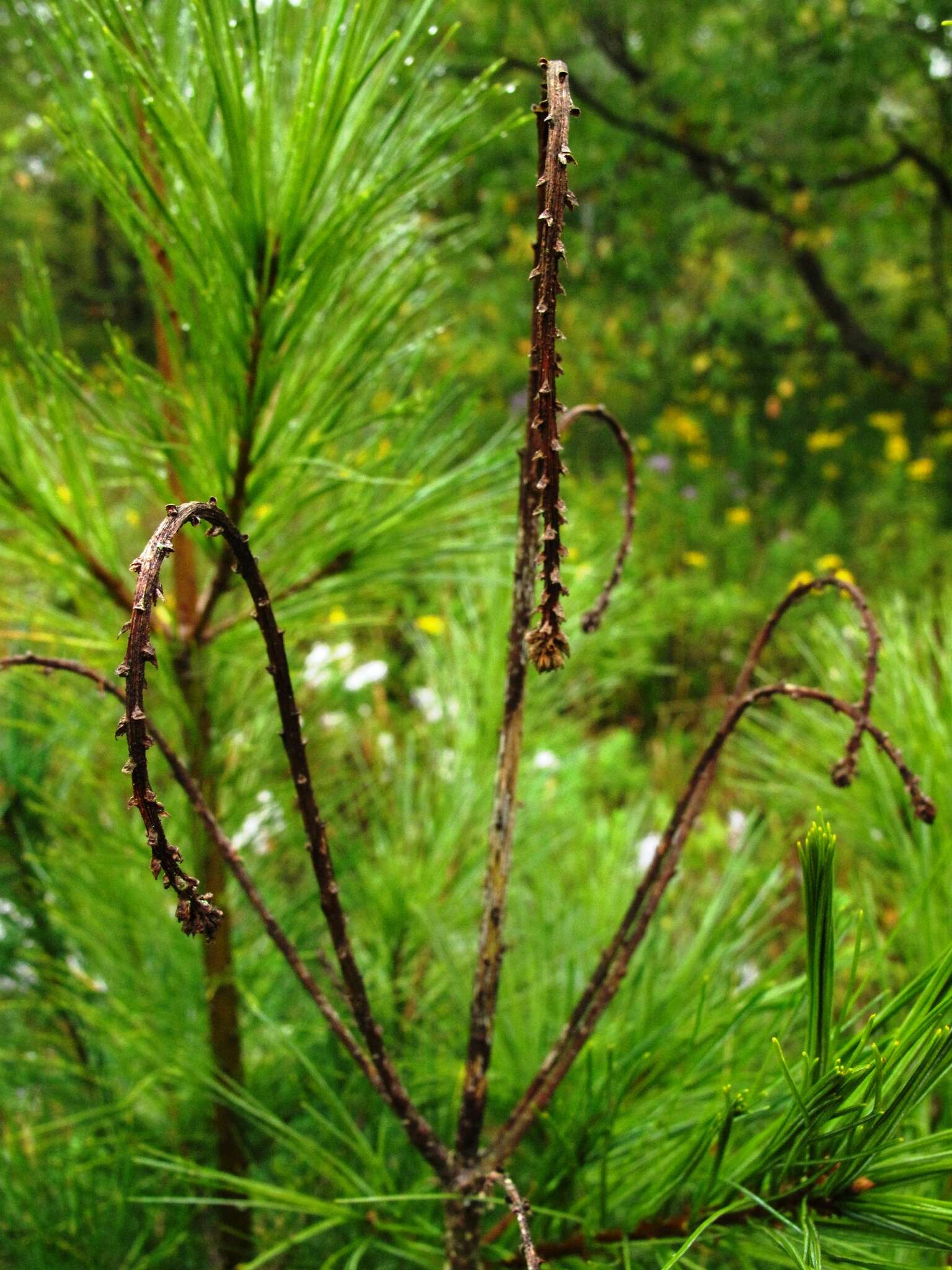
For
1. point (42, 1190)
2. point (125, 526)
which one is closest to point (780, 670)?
point (125, 526)

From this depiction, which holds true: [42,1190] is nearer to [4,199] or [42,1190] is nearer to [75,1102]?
[75,1102]

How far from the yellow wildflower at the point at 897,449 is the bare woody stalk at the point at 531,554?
11.7 feet

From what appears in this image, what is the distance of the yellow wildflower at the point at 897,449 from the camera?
11.7ft

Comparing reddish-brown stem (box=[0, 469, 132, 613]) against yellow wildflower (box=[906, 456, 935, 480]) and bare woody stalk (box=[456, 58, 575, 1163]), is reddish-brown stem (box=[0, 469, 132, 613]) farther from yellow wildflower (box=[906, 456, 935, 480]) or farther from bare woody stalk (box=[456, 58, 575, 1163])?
yellow wildflower (box=[906, 456, 935, 480])

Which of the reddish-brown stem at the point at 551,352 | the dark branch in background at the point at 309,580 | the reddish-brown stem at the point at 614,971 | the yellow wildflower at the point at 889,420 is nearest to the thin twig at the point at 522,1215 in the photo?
the reddish-brown stem at the point at 614,971

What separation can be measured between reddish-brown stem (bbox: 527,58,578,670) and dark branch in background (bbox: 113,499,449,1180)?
84 millimetres

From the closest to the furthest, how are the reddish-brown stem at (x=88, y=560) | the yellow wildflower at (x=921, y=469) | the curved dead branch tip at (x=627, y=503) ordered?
the curved dead branch tip at (x=627, y=503) < the reddish-brown stem at (x=88, y=560) < the yellow wildflower at (x=921, y=469)

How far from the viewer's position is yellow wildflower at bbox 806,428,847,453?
371 cm

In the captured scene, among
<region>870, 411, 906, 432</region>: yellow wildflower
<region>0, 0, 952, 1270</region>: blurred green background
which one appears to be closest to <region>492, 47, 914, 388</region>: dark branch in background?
<region>870, 411, 906, 432</region>: yellow wildflower

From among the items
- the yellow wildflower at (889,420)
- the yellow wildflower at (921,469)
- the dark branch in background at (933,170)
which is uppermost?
the dark branch in background at (933,170)

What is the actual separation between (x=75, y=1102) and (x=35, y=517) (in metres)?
0.49

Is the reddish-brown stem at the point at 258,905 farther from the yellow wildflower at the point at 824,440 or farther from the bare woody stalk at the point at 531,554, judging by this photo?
the yellow wildflower at the point at 824,440

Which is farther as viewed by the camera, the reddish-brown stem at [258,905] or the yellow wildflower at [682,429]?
the yellow wildflower at [682,429]

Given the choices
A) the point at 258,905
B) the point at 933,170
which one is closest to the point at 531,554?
the point at 258,905
